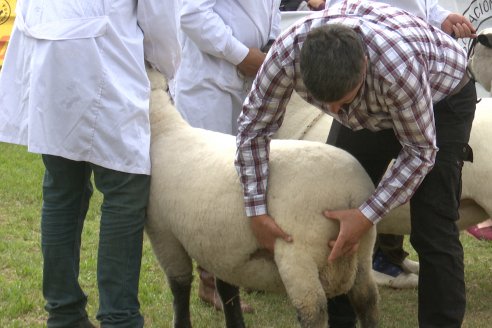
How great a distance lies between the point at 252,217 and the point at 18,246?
287cm

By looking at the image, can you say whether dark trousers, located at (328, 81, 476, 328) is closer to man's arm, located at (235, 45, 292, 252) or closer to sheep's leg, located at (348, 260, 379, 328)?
sheep's leg, located at (348, 260, 379, 328)

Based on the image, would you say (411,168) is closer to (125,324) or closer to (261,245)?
(261,245)

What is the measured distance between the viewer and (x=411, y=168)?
2.87 metres

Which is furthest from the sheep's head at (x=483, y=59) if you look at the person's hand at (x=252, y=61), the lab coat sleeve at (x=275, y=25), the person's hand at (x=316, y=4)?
the person's hand at (x=252, y=61)

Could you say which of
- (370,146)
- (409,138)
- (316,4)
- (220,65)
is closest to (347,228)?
(409,138)

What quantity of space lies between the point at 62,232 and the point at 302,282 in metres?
1.09

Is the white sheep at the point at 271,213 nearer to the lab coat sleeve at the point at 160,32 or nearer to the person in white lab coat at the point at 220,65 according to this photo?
the lab coat sleeve at the point at 160,32

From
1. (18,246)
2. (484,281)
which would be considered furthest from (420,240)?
(18,246)

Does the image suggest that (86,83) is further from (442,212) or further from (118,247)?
(442,212)

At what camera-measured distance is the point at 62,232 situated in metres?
3.47

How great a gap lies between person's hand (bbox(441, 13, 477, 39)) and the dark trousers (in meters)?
1.01

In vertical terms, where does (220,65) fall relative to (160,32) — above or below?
below

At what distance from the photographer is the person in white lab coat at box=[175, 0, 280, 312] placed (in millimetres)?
4266

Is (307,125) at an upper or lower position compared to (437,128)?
lower
